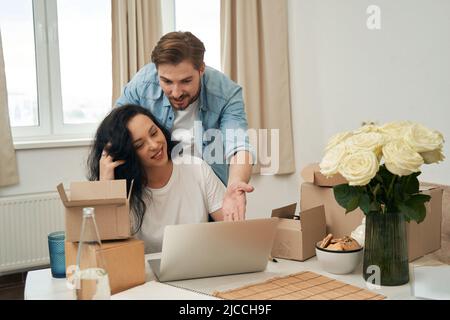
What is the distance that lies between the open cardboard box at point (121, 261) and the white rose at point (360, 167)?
0.54 metres

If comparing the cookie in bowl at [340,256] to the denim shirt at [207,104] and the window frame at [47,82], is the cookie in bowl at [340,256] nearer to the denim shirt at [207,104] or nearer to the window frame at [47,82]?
the denim shirt at [207,104]

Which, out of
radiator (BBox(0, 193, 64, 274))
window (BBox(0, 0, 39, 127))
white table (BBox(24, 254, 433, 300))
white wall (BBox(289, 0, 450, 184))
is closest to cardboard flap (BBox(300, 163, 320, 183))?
white table (BBox(24, 254, 433, 300))

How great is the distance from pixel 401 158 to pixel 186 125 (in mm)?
1309

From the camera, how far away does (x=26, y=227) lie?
3203mm

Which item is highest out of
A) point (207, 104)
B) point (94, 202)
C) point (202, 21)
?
point (202, 21)

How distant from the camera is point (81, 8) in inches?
135

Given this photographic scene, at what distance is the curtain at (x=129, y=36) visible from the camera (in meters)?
3.32

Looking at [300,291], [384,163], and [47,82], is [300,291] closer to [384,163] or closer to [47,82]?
[384,163]

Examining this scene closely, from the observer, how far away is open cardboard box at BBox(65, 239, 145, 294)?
131 cm

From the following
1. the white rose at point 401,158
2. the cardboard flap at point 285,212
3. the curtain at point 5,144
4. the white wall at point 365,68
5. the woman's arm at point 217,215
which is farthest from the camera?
the curtain at point 5,144

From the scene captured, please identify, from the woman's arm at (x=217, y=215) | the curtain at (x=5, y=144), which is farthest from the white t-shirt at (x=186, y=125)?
the curtain at (x=5, y=144)

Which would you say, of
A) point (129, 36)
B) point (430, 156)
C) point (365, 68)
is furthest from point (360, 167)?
point (129, 36)
